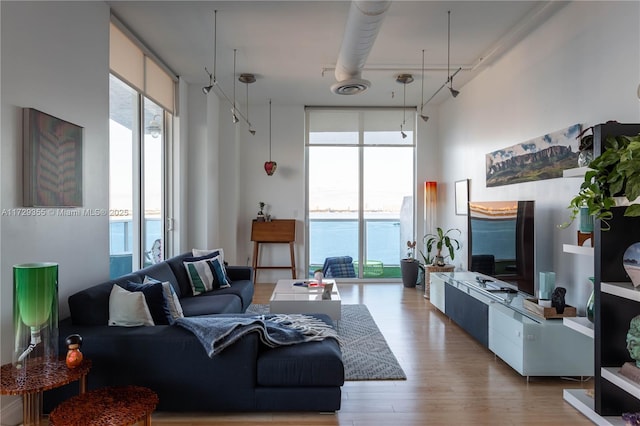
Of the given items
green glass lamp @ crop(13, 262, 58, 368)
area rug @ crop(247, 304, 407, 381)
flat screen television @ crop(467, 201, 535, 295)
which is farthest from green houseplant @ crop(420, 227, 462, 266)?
green glass lamp @ crop(13, 262, 58, 368)

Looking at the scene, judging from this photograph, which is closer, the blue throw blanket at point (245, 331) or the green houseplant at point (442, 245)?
the blue throw blanket at point (245, 331)

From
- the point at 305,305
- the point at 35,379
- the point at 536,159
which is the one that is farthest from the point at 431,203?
the point at 35,379

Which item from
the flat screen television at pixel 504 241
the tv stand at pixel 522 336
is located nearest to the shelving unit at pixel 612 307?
the tv stand at pixel 522 336

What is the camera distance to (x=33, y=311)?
221cm

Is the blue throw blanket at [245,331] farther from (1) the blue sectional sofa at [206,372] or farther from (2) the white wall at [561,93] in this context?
(2) the white wall at [561,93]

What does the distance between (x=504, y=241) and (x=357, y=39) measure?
94.2 inches

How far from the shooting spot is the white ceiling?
12.0 ft

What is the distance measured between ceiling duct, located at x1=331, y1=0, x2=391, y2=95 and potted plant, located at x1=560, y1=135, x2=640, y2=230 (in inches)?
66.3

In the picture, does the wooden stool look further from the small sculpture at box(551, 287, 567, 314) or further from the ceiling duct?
the small sculpture at box(551, 287, 567, 314)

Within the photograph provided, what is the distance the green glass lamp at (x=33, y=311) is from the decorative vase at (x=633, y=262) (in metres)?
3.18

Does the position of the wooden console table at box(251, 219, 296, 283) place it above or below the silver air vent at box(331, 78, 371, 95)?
below

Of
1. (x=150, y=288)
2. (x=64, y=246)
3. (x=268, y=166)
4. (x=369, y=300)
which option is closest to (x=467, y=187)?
(x=369, y=300)

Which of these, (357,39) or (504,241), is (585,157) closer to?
(504,241)

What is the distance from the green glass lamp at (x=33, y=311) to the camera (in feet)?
7.22
